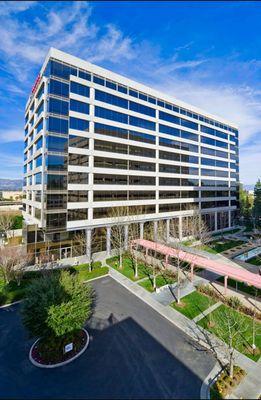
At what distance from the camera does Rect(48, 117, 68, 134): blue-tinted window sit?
118ft

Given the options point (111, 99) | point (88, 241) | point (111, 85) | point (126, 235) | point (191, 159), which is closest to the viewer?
point (88, 241)

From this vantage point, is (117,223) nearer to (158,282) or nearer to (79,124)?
(158,282)

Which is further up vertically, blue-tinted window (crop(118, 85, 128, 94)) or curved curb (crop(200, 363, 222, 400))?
blue-tinted window (crop(118, 85, 128, 94))

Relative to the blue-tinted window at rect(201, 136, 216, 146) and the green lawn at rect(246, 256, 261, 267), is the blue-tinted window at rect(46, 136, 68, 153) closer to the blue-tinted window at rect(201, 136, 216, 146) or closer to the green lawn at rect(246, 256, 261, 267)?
the green lawn at rect(246, 256, 261, 267)

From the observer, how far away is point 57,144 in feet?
120

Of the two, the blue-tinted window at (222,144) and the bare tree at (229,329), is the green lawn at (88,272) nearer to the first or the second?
the bare tree at (229,329)

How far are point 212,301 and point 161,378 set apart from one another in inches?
498

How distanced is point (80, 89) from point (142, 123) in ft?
50.5

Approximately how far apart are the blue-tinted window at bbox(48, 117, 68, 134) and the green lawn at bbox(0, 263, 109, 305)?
22439mm

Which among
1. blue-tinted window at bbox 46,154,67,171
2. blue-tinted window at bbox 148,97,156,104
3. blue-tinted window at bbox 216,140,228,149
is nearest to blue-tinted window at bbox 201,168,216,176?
blue-tinted window at bbox 216,140,228,149

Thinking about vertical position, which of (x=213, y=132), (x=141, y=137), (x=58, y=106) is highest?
(x=213, y=132)

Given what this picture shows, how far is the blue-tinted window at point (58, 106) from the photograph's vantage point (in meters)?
36.1

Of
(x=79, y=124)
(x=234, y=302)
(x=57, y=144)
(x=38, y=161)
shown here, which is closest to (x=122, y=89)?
(x=79, y=124)

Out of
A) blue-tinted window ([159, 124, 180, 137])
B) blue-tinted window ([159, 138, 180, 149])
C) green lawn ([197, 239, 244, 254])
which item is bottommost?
green lawn ([197, 239, 244, 254])
